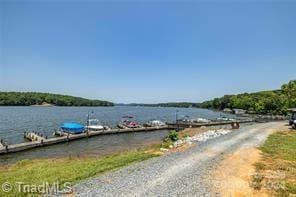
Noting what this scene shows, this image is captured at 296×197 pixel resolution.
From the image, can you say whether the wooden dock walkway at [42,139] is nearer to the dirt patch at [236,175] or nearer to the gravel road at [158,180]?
the gravel road at [158,180]

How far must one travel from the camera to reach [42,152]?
1458 inches

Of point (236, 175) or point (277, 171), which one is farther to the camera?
point (277, 171)

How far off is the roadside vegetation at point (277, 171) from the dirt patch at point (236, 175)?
42cm

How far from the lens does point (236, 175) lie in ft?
51.4

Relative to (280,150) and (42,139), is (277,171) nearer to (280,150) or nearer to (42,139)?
(280,150)

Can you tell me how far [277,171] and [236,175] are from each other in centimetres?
308

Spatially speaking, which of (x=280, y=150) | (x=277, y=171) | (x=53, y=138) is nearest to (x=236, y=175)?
(x=277, y=171)

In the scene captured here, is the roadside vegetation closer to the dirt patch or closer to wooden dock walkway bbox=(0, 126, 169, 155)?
the dirt patch

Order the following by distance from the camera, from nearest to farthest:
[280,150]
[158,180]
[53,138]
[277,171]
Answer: [158,180] → [277,171] → [280,150] → [53,138]

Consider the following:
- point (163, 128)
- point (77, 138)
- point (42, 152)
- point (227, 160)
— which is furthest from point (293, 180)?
point (163, 128)

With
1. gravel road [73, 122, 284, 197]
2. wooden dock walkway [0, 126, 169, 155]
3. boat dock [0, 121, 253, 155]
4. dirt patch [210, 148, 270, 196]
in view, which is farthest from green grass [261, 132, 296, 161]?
wooden dock walkway [0, 126, 169, 155]

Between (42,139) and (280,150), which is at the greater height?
(280,150)

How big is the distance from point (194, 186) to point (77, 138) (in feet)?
131

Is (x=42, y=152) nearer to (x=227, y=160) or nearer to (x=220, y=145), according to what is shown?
(x=220, y=145)
